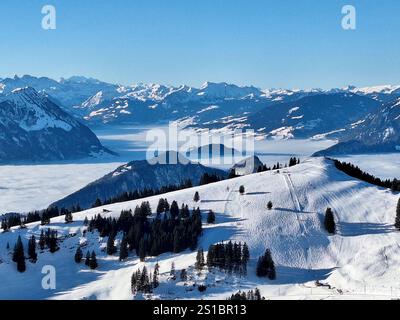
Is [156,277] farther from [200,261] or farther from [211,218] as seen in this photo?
[211,218]

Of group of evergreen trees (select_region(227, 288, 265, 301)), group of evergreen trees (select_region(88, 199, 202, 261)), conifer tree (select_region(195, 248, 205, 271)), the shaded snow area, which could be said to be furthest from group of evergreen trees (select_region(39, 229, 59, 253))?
group of evergreen trees (select_region(227, 288, 265, 301))

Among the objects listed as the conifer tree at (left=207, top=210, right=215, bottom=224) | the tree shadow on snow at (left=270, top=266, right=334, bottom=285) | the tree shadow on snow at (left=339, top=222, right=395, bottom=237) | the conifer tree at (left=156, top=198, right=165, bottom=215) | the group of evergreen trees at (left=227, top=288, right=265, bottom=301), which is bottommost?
the tree shadow on snow at (left=270, top=266, right=334, bottom=285)

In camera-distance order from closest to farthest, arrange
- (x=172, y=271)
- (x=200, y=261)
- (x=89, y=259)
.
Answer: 1. (x=172, y=271)
2. (x=200, y=261)
3. (x=89, y=259)

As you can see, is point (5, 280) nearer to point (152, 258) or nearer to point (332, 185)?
point (152, 258)

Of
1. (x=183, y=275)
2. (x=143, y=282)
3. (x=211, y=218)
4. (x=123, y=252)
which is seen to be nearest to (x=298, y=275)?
(x=183, y=275)

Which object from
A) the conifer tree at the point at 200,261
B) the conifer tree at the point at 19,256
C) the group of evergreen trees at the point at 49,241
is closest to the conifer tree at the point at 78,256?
the group of evergreen trees at the point at 49,241

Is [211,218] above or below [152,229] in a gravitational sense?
above

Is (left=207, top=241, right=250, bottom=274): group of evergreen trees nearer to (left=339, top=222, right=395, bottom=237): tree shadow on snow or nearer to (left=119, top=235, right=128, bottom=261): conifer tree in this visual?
(left=119, top=235, right=128, bottom=261): conifer tree
